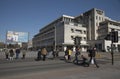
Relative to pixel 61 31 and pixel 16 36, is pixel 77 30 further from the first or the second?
pixel 16 36

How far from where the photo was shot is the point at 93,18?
70.0 metres

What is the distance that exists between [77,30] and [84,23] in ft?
33.0

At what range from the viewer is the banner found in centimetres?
3397

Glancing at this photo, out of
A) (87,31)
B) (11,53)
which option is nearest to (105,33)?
(87,31)

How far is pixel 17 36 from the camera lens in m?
35.9

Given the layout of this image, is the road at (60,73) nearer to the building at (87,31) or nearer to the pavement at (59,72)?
the pavement at (59,72)

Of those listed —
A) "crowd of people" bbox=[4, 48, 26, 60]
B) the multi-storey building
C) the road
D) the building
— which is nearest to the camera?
the road

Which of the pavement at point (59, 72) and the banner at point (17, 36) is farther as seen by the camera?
the banner at point (17, 36)

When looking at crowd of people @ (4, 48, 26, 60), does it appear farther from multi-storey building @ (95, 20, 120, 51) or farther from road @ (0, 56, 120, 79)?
multi-storey building @ (95, 20, 120, 51)

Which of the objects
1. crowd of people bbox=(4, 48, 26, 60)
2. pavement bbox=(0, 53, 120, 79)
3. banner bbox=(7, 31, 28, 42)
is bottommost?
pavement bbox=(0, 53, 120, 79)

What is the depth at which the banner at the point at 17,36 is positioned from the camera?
34.0m

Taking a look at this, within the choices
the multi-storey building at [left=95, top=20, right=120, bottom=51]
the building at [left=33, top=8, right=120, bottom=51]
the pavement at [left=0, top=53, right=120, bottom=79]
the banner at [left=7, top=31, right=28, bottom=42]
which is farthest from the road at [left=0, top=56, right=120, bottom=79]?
the multi-storey building at [left=95, top=20, right=120, bottom=51]

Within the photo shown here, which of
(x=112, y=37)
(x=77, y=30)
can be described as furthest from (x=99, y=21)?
(x=112, y=37)

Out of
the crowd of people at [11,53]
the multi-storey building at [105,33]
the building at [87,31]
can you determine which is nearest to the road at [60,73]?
the crowd of people at [11,53]
